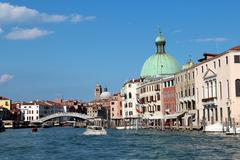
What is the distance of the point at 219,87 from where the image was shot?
5184 centimetres

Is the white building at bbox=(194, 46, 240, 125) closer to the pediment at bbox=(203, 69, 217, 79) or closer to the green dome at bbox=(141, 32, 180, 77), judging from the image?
the pediment at bbox=(203, 69, 217, 79)

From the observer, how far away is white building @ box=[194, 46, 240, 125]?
48.9 meters

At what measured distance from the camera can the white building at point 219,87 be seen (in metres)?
48.9

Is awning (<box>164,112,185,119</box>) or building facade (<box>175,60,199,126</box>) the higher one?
building facade (<box>175,60,199,126</box>)

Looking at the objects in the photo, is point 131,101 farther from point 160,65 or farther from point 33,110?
point 33,110

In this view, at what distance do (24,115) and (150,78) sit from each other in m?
77.2

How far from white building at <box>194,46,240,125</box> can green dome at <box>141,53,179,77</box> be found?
27.0 metres

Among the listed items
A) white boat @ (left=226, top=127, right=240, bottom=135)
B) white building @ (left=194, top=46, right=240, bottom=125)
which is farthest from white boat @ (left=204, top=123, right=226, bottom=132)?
white boat @ (left=226, top=127, right=240, bottom=135)

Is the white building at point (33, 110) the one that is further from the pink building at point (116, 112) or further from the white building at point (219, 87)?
the white building at point (219, 87)

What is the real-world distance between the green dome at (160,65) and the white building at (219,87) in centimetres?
2700

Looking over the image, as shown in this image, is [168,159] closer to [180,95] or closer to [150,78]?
[180,95]

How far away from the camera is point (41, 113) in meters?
158

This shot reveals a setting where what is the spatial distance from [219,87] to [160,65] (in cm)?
3486

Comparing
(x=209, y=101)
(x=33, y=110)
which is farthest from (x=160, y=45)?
(x=33, y=110)
